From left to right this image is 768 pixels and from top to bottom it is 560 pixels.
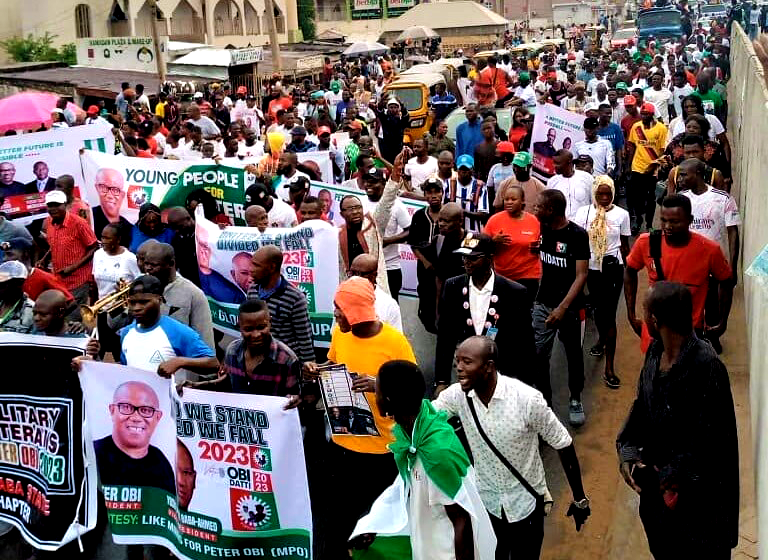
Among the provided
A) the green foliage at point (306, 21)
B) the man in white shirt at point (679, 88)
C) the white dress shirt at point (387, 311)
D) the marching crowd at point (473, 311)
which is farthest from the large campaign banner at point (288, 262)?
the green foliage at point (306, 21)

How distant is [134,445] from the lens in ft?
17.4

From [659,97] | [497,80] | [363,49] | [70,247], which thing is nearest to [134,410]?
[70,247]

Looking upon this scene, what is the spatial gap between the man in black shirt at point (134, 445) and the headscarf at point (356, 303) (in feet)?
3.57

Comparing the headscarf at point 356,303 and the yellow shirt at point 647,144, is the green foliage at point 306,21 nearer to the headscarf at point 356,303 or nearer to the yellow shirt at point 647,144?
the yellow shirt at point 647,144

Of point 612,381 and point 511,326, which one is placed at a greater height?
point 511,326

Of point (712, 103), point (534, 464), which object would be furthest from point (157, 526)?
point (712, 103)

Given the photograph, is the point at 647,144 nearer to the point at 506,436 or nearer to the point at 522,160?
the point at 522,160

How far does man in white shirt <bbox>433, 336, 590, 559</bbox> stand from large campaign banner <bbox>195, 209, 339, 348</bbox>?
316 cm

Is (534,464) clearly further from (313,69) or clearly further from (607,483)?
(313,69)

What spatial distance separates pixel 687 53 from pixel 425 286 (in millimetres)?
23673

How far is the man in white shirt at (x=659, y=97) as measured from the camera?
53.1 ft

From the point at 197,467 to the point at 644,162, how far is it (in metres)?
8.33

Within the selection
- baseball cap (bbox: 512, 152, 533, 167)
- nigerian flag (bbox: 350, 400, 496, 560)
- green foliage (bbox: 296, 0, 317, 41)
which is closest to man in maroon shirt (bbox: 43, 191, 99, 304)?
baseball cap (bbox: 512, 152, 533, 167)

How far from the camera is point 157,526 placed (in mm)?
5316
